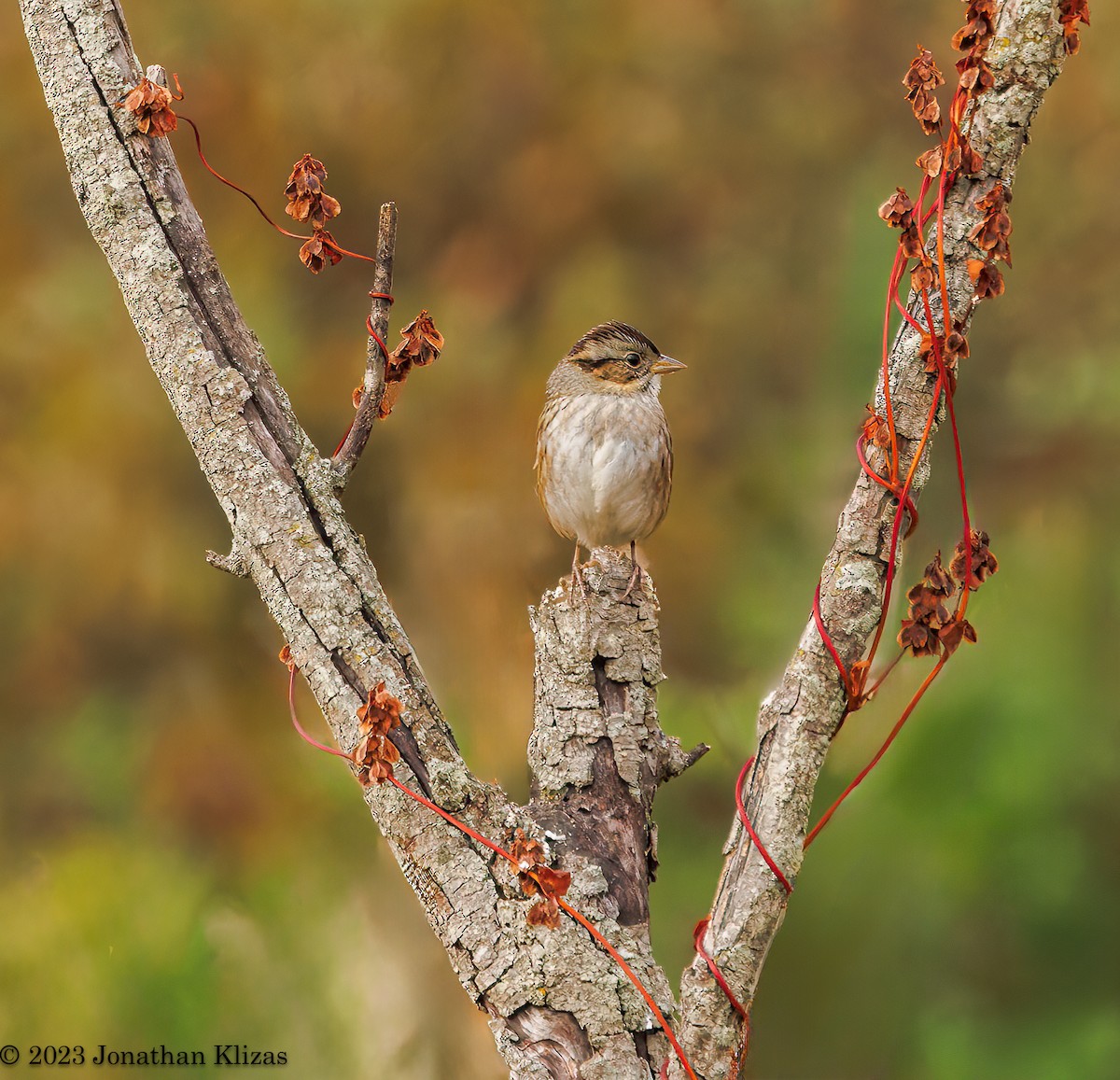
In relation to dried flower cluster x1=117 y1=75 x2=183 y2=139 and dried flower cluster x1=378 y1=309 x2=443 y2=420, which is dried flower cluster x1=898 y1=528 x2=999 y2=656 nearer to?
dried flower cluster x1=378 y1=309 x2=443 y2=420

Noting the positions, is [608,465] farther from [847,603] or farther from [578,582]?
[847,603]

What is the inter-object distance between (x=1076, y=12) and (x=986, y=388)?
1436 millimetres

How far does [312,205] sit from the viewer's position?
4.34 ft

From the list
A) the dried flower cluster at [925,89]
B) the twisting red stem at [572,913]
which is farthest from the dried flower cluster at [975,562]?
the twisting red stem at [572,913]

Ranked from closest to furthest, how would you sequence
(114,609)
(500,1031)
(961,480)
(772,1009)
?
(961,480) < (500,1031) < (772,1009) < (114,609)

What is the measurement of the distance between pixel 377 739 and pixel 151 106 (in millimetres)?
662

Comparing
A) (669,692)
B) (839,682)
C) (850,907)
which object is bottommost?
(839,682)

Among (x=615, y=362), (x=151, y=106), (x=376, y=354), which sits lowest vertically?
(x=376, y=354)

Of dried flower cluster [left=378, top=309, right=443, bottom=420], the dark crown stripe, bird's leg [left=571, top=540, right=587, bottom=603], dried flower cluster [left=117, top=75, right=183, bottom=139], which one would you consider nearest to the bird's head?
the dark crown stripe

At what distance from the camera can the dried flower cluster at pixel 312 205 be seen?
4.31 feet

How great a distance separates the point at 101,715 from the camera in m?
2.69

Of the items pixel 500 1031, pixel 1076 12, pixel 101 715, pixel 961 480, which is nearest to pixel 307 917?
pixel 101 715

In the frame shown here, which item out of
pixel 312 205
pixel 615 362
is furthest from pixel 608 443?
pixel 312 205

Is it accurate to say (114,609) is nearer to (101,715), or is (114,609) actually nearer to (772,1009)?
(101,715)
